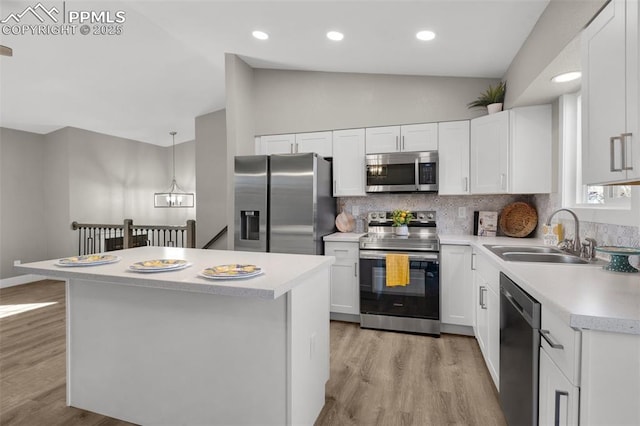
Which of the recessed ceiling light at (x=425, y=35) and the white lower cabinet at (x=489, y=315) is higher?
the recessed ceiling light at (x=425, y=35)

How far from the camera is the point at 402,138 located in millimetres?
3727

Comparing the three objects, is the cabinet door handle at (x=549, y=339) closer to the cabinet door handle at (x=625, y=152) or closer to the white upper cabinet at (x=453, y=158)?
the cabinet door handle at (x=625, y=152)

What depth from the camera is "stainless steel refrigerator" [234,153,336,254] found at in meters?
3.46

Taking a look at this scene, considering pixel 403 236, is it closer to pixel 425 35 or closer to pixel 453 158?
pixel 453 158

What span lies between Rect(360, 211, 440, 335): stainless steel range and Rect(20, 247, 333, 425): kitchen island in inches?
52.8

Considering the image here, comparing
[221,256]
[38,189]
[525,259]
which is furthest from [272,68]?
[38,189]

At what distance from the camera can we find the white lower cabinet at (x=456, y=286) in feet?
10.4

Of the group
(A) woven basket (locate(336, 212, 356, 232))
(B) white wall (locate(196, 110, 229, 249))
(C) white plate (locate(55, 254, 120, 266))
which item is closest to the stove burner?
(A) woven basket (locate(336, 212, 356, 232))

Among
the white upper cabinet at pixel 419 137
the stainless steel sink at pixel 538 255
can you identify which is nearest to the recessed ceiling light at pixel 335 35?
the white upper cabinet at pixel 419 137

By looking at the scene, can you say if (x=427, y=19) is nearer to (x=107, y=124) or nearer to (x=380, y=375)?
(x=380, y=375)

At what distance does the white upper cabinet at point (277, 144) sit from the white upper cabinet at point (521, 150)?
7.26 feet

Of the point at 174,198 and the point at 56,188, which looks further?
the point at 174,198

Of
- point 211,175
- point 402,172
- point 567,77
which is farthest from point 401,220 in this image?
point 211,175

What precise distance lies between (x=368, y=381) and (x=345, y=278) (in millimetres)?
1263
